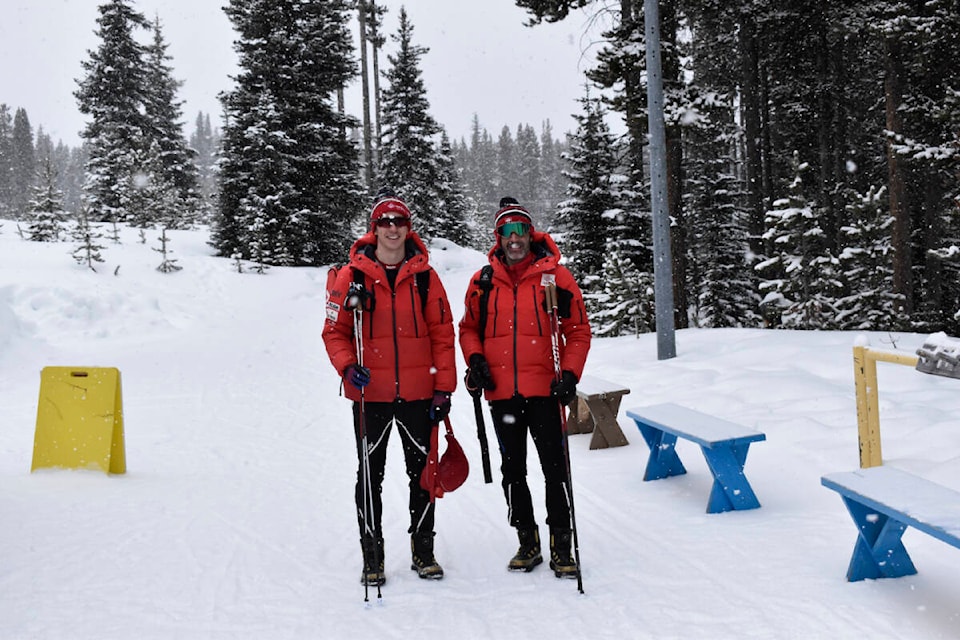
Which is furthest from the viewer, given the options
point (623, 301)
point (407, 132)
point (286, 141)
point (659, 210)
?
point (407, 132)

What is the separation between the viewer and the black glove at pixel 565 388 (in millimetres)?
4016

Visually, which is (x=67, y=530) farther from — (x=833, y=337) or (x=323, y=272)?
(x=323, y=272)

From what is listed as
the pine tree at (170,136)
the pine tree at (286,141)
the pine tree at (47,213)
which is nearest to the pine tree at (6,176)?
the pine tree at (170,136)

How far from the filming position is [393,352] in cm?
407

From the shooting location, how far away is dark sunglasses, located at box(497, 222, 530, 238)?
13.8ft

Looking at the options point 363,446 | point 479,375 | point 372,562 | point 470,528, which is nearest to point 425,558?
point 372,562

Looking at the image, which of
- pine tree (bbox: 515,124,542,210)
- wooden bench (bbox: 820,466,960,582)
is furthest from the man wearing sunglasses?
pine tree (bbox: 515,124,542,210)

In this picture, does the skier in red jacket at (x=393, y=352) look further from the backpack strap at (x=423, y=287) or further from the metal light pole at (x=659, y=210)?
the metal light pole at (x=659, y=210)

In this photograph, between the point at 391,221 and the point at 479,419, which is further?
the point at 479,419

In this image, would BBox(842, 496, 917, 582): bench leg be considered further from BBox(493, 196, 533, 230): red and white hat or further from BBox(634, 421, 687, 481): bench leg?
BBox(493, 196, 533, 230): red and white hat

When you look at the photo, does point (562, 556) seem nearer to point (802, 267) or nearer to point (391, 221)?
point (391, 221)

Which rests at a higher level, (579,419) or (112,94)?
(112,94)

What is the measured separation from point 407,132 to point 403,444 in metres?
27.9

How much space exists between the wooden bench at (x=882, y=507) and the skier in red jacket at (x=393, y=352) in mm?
2339
